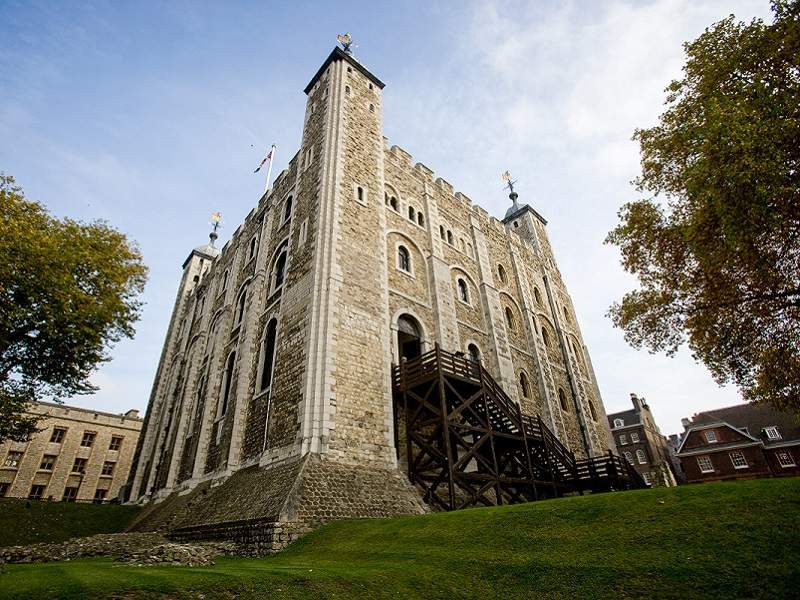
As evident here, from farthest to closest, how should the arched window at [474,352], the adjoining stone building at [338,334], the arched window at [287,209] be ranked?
1. the arched window at [287,209]
2. the arched window at [474,352]
3. the adjoining stone building at [338,334]

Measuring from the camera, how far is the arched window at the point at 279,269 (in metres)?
17.9

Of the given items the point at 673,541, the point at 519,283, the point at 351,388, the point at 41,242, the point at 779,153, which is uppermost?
the point at 519,283

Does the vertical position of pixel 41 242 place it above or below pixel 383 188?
below

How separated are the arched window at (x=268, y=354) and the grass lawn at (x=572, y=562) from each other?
9110 millimetres

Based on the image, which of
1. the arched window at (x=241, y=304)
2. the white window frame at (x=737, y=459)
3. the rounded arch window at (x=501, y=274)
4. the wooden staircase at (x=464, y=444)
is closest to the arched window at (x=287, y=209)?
the arched window at (x=241, y=304)

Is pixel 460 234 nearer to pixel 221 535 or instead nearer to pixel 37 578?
pixel 221 535

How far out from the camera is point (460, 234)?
922 inches

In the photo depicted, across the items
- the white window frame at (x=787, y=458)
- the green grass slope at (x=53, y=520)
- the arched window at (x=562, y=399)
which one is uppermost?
the arched window at (x=562, y=399)

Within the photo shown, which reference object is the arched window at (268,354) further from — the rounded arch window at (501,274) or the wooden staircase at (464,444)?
the rounded arch window at (501,274)

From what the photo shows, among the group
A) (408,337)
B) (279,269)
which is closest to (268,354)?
(279,269)

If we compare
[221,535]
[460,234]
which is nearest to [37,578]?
[221,535]

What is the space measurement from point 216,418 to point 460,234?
15207mm

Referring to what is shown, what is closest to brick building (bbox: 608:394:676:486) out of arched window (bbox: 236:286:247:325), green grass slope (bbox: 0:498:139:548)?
arched window (bbox: 236:286:247:325)

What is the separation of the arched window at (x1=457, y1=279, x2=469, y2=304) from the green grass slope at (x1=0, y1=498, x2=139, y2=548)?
60.6ft
